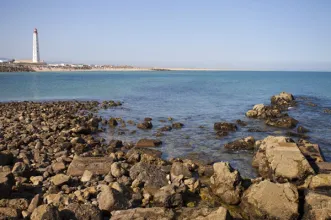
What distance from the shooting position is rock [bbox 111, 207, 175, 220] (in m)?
7.80

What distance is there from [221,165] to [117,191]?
3.95 metres

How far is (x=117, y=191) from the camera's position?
919 cm

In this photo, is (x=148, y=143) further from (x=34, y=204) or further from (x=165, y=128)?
(x=34, y=204)

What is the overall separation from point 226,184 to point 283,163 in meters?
3.17

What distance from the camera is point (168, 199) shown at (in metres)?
9.40

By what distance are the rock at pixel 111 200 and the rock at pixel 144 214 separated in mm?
542

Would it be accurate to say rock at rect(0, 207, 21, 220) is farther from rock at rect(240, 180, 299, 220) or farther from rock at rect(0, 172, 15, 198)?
rock at rect(240, 180, 299, 220)

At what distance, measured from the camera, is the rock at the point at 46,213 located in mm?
7211

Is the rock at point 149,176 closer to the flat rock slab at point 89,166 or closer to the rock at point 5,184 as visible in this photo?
the flat rock slab at point 89,166


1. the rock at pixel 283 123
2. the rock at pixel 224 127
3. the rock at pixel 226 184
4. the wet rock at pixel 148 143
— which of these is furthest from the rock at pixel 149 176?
the rock at pixel 283 123

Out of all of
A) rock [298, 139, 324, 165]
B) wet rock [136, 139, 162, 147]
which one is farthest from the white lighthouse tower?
rock [298, 139, 324, 165]

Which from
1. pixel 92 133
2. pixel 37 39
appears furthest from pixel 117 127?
pixel 37 39

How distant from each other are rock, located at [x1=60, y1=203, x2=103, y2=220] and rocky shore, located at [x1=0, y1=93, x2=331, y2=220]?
0.03 meters

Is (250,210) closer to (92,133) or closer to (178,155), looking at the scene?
(178,155)
